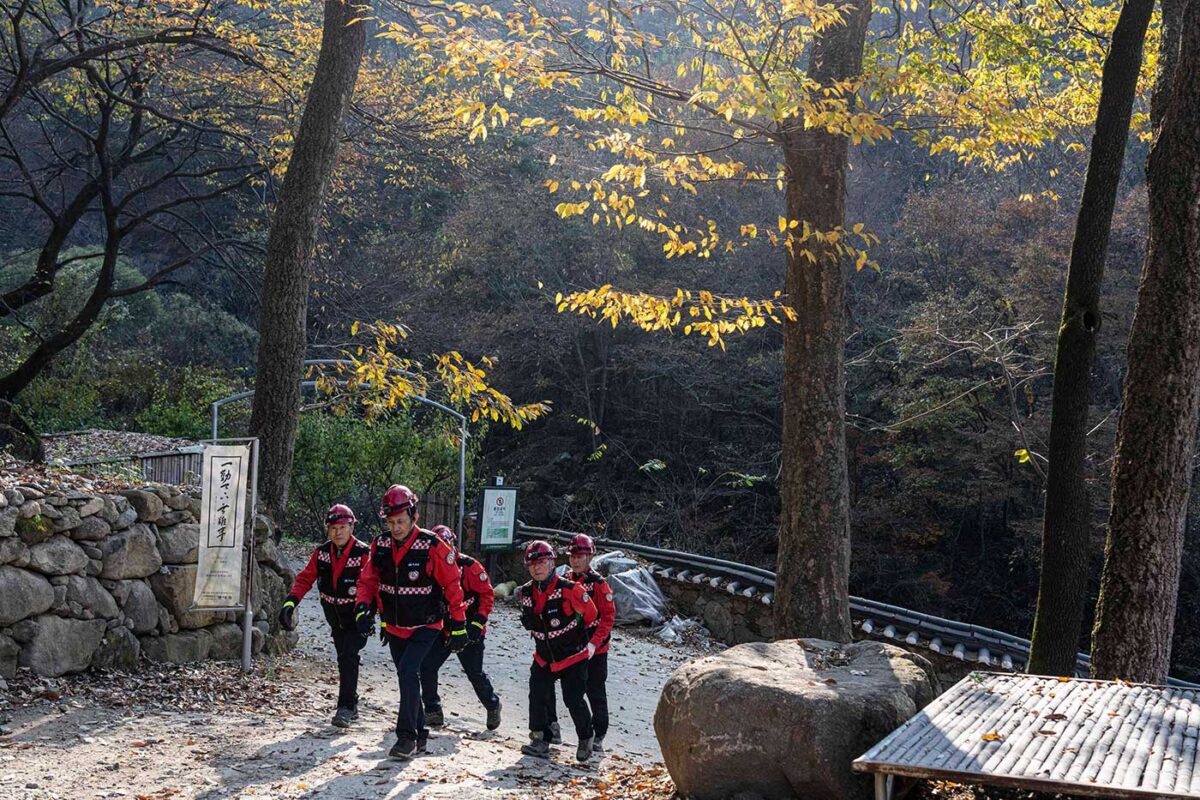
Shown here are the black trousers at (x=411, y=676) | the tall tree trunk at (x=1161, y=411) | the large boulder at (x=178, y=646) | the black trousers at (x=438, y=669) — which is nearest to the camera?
the tall tree trunk at (x=1161, y=411)

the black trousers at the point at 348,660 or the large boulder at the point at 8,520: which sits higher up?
the large boulder at the point at 8,520

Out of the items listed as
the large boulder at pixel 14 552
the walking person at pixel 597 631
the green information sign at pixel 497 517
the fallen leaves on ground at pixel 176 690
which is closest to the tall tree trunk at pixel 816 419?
the walking person at pixel 597 631

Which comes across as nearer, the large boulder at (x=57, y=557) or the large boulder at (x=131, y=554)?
the large boulder at (x=57, y=557)

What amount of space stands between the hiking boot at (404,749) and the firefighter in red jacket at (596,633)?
132 centimetres

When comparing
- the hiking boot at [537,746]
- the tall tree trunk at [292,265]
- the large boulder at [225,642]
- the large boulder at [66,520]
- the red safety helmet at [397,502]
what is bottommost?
the hiking boot at [537,746]

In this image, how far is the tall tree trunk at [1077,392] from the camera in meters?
8.27

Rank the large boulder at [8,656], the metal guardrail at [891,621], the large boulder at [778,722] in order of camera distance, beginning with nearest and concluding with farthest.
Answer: the large boulder at [778,722] < the large boulder at [8,656] < the metal guardrail at [891,621]

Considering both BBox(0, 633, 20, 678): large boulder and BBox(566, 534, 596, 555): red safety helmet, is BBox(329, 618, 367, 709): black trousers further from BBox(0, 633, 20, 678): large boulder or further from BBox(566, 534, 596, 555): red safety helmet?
BBox(0, 633, 20, 678): large boulder

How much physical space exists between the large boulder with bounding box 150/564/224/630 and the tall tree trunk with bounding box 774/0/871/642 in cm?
504

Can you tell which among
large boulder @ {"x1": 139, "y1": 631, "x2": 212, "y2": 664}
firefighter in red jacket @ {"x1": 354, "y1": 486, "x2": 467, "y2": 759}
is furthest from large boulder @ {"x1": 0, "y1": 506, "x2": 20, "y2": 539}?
firefighter in red jacket @ {"x1": 354, "y1": 486, "x2": 467, "y2": 759}

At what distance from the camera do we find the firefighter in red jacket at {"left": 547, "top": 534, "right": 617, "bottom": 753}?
8969 mm

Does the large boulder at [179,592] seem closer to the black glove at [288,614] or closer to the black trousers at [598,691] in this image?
the black glove at [288,614]

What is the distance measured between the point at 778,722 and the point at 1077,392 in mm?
3633

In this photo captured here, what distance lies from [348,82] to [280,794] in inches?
323
